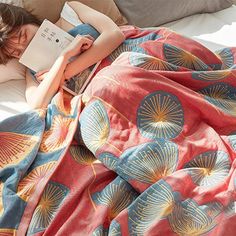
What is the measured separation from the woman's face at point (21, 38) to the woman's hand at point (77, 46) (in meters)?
0.14

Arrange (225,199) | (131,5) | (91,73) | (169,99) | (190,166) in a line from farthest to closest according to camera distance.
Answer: (131,5) < (91,73) < (169,99) < (190,166) < (225,199)

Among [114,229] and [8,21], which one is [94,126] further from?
[8,21]

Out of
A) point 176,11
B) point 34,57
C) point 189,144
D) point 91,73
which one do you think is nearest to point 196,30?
point 176,11

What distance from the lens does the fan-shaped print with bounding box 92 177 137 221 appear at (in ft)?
2.98

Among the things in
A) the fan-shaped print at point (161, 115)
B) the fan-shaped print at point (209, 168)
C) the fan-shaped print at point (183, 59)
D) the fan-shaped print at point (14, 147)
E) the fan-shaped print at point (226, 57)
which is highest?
the fan-shaped print at point (183, 59)

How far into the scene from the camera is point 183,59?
121cm

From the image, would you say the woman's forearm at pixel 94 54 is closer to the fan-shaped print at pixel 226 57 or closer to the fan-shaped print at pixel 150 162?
the fan-shaped print at pixel 226 57

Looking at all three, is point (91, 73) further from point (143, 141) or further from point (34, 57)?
point (143, 141)

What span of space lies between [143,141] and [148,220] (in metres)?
0.20

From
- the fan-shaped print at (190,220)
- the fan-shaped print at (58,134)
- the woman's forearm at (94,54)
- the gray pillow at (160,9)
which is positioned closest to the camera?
the fan-shaped print at (190,220)

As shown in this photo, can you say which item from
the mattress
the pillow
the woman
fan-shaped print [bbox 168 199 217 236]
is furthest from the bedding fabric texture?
the pillow

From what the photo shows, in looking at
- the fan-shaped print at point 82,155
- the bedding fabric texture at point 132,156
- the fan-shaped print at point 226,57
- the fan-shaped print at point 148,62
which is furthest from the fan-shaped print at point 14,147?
the fan-shaped print at point 226,57

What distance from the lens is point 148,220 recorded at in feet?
2.85

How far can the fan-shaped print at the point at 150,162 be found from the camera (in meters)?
0.93
